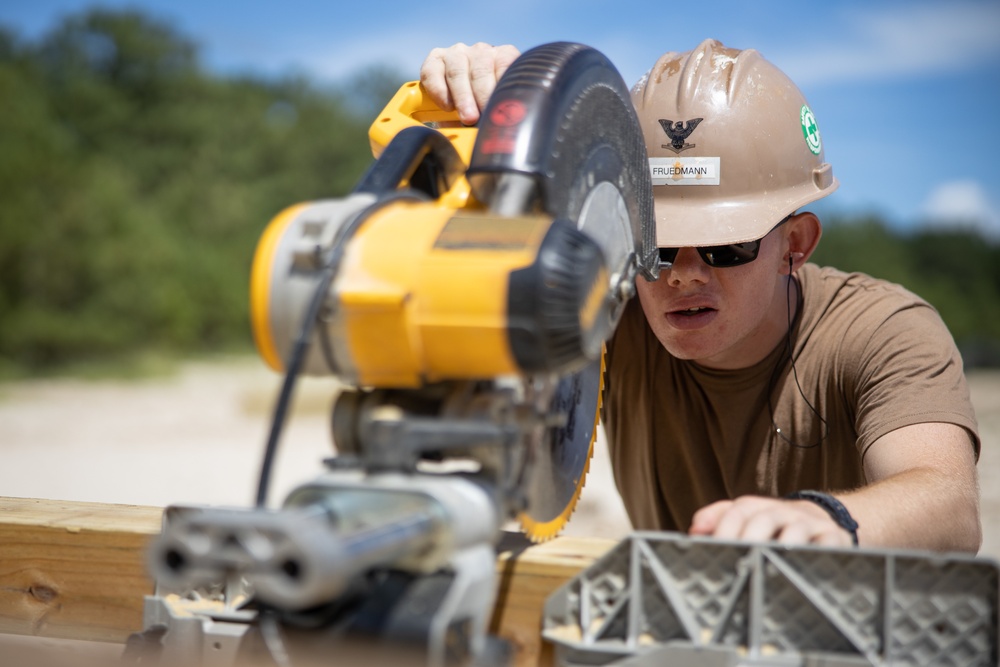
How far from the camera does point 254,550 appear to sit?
1066 millimetres

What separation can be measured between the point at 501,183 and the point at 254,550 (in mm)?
680

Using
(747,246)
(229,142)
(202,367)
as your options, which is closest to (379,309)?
(747,246)

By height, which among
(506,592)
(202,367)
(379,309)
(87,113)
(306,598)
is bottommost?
(202,367)

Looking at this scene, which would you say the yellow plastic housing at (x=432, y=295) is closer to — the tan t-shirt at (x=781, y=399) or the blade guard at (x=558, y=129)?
the blade guard at (x=558, y=129)

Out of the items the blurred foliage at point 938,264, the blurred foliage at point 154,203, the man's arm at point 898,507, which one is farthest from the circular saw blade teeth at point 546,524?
the blurred foliage at point 938,264

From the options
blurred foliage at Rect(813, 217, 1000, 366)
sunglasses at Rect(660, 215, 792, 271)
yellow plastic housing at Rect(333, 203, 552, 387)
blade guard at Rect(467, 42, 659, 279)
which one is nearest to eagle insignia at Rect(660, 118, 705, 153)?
sunglasses at Rect(660, 215, 792, 271)

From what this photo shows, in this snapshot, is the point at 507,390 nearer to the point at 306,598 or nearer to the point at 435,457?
the point at 435,457

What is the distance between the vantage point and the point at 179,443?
407 inches

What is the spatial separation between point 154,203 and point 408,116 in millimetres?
21989

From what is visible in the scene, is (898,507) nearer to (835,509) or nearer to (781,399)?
(835,509)

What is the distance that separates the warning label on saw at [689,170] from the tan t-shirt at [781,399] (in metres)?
0.61

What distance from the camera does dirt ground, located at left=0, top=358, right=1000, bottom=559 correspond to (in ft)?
25.3

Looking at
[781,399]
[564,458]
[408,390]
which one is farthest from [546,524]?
[781,399]

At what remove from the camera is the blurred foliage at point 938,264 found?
56.4 feet
